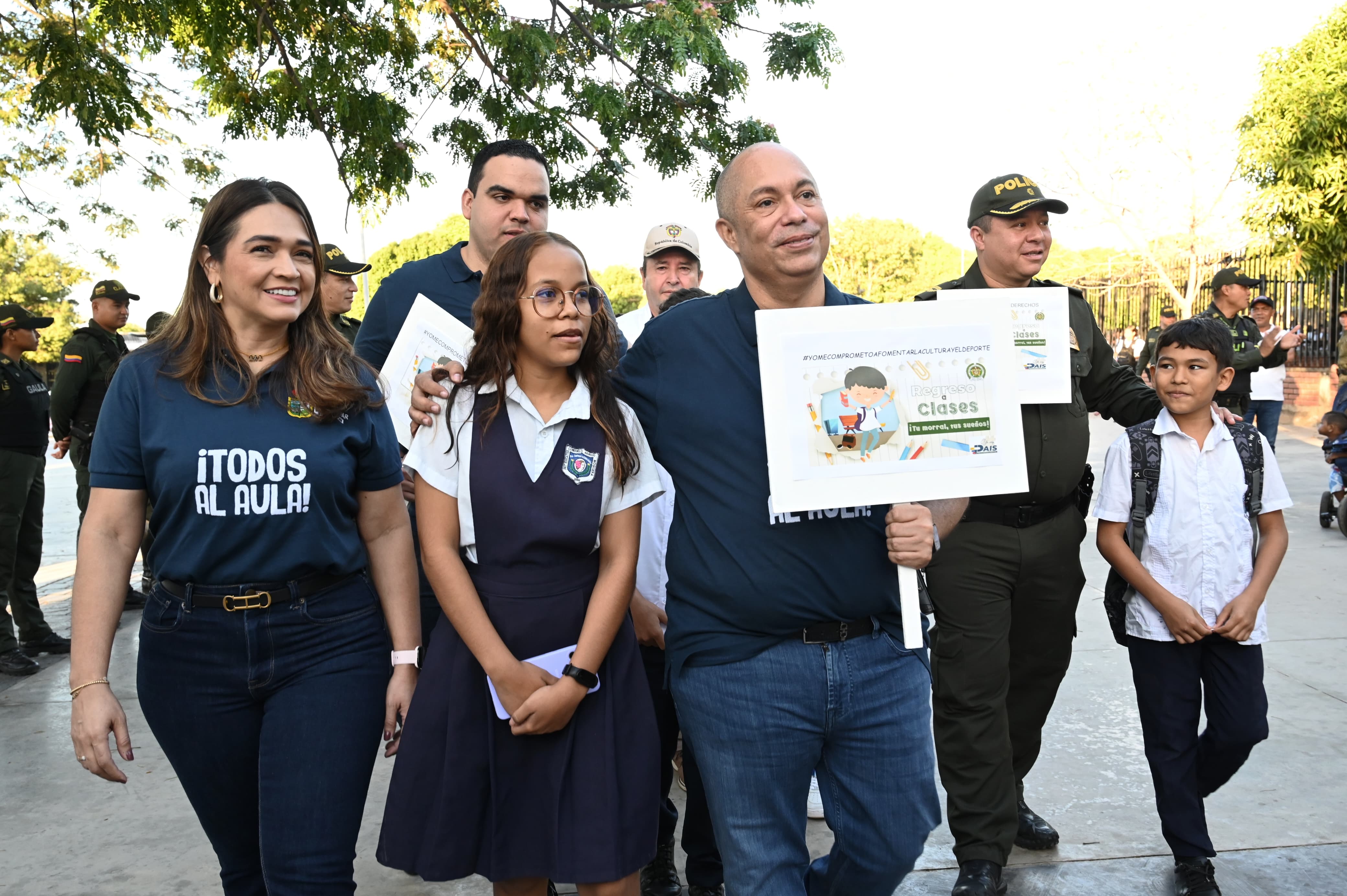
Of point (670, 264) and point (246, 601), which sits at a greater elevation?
point (670, 264)

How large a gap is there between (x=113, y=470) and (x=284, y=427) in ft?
1.26

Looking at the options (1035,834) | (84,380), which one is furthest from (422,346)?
(84,380)

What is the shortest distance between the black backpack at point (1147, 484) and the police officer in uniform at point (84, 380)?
22.9ft

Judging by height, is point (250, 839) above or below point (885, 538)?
below

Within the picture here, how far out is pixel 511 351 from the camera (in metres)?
2.72

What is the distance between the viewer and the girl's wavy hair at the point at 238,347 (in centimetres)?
256

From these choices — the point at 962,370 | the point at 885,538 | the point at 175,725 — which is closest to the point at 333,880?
the point at 175,725

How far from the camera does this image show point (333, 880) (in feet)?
8.23

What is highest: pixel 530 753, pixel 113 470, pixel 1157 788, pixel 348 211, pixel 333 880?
pixel 348 211

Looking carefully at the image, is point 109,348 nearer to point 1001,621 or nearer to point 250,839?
point 250,839

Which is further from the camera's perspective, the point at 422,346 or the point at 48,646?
the point at 48,646

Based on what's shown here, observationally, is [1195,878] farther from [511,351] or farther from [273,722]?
[273,722]

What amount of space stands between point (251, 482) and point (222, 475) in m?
0.06

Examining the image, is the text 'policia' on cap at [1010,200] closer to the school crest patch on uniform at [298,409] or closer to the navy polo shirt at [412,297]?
the navy polo shirt at [412,297]
